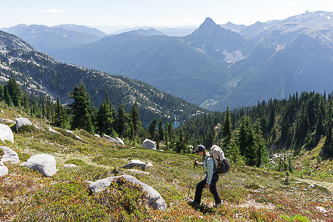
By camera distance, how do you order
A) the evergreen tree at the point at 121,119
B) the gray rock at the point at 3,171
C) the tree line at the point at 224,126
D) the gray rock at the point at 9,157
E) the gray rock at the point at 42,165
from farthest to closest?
the evergreen tree at the point at 121,119
the tree line at the point at 224,126
the gray rock at the point at 9,157
the gray rock at the point at 42,165
the gray rock at the point at 3,171

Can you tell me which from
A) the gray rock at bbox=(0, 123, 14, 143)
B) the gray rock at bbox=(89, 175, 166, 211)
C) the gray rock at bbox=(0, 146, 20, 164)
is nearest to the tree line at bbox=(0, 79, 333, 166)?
the gray rock at bbox=(0, 123, 14, 143)

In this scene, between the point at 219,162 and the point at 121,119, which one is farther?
the point at 121,119

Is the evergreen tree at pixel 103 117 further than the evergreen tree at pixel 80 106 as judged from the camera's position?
Yes

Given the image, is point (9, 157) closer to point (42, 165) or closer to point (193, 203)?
point (42, 165)

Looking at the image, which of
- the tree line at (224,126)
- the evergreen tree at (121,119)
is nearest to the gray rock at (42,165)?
the tree line at (224,126)

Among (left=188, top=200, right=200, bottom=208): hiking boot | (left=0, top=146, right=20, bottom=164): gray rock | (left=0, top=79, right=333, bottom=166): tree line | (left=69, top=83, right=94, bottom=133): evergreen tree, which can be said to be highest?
(left=0, top=146, right=20, bottom=164): gray rock

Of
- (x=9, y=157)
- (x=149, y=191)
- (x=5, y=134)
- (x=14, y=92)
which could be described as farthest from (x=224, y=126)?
(x=14, y=92)

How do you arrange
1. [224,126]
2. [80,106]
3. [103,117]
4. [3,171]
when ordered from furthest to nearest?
1. [103,117]
2. [224,126]
3. [80,106]
4. [3,171]

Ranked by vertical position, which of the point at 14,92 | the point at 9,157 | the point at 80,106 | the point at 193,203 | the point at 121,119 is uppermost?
the point at 9,157

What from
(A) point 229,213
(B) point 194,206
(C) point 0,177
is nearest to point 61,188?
(C) point 0,177

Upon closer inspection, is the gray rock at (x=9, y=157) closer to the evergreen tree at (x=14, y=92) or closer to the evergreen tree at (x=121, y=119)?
the evergreen tree at (x=121, y=119)

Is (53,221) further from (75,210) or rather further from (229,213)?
(229,213)

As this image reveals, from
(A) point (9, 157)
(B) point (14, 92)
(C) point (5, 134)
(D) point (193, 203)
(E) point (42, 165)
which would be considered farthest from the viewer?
(B) point (14, 92)

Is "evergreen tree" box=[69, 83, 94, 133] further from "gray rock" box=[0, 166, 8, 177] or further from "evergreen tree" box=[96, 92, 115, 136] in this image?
"gray rock" box=[0, 166, 8, 177]
